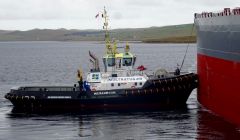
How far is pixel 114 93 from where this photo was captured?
39.3m

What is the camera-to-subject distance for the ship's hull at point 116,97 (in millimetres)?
38969

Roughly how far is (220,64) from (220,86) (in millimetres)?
1382

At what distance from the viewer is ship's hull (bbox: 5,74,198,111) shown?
128 ft

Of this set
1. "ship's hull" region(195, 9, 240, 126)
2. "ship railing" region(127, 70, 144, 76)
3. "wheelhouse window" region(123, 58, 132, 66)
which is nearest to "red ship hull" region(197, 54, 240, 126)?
"ship's hull" region(195, 9, 240, 126)

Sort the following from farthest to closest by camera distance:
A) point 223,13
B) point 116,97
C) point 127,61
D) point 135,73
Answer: point 127,61 < point 135,73 < point 116,97 < point 223,13

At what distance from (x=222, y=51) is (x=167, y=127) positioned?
5718 mm

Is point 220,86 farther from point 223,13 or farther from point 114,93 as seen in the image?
point 114,93

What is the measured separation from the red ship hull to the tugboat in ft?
5.33

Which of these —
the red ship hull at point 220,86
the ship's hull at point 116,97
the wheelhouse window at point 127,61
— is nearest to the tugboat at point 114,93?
the ship's hull at point 116,97

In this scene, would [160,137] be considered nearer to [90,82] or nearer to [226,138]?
[226,138]

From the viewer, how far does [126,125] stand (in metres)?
33.6

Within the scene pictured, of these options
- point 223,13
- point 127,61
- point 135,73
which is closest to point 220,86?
point 223,13

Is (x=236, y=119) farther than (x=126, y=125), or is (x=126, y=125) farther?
(x=126, y=125)

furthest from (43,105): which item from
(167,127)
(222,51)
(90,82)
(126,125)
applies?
(222,51)
